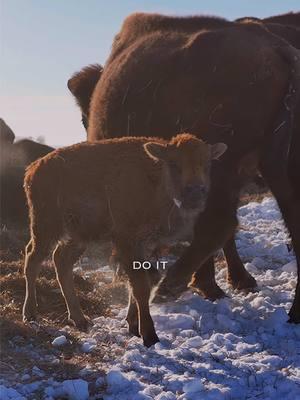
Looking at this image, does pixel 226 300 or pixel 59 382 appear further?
pixel 226 300

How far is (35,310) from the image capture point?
19.7 feet

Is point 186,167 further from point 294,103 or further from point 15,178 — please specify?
point 15,178

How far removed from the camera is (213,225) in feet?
19.2

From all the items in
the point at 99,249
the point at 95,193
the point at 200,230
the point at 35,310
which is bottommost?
the point at 99,249

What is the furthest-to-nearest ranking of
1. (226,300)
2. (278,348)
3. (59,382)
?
(226,300) < (278,348) < (59,382)

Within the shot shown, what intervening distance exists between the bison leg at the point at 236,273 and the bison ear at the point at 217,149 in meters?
2.13

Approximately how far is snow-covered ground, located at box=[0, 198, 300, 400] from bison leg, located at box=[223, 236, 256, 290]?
125mm

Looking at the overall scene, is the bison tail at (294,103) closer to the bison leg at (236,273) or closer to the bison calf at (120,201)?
the bison calf at (120,201)

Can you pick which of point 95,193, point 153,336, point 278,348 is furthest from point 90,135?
point 278,348

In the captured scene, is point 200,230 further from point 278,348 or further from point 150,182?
point 278,348

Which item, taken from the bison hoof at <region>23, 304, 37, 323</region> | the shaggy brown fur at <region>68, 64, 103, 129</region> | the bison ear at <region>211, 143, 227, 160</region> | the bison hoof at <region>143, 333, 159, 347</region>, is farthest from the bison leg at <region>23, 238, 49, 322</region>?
the shaggy brown fur at <region>68, 64, 103, 129</region>

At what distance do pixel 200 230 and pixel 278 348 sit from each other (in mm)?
1238

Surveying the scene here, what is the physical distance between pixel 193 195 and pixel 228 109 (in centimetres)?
99

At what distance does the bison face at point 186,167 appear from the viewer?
5277mm
